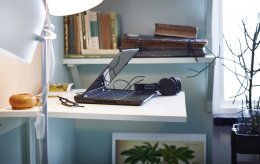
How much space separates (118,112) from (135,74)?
91 centimetres

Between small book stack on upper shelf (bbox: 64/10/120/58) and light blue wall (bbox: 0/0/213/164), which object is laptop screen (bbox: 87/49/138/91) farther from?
light blue wall (bbox: 0/0/213/164)

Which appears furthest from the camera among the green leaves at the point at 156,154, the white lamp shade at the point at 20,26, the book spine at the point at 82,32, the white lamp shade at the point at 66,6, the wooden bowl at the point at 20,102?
the green leaves at the point at 156,154

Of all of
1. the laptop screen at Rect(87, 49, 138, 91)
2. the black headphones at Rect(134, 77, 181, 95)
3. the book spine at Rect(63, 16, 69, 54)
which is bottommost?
the black headphones at Rect(134, 77, 181, 95)

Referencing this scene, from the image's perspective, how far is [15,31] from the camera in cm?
75

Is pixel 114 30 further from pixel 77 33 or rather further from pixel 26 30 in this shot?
pixel 26 30

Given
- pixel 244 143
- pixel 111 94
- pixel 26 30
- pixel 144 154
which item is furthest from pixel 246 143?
pixel 26 30

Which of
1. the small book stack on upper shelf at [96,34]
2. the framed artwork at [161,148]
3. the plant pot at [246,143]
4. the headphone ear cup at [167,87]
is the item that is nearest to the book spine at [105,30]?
the small book stack on upper shelf at [96,34]

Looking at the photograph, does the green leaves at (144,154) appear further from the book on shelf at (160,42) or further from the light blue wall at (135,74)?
the book on shelf at (160,42)

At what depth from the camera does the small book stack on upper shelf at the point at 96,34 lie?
1844 millimetres

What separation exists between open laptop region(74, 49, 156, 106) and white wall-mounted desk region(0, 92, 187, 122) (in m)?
0.03

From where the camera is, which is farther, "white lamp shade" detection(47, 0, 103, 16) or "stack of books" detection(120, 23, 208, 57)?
"stack of books" detection(120, 23, 208, 57)

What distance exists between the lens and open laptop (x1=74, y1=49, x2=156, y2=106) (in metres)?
1.30

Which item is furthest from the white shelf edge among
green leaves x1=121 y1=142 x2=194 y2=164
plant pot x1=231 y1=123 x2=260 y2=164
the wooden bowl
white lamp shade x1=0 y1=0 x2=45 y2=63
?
white lamp shade x1=0 y1=0 x2=45 y2=63

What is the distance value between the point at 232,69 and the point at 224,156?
555 millimetres
